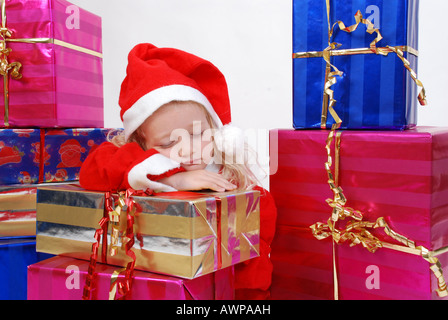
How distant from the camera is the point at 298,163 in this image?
44.0 inches

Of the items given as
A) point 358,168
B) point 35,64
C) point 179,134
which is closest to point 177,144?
point 179,134

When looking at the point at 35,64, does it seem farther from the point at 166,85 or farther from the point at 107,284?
the point at 107,284

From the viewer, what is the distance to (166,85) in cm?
110

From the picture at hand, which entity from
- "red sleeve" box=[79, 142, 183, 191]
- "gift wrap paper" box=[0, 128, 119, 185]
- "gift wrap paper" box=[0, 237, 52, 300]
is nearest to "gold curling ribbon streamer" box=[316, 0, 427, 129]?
"red sleeve" box=[79, 142, 183, 191]

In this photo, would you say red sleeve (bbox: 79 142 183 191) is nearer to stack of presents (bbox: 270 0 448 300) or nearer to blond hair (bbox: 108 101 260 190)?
blond hair (bbox: 108 101 260 190)

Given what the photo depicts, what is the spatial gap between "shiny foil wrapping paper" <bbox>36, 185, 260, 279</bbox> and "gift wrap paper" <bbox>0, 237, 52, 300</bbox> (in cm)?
22

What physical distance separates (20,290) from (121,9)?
1292 mm

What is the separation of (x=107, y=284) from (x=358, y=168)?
0.58m

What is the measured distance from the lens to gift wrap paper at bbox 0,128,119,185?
1281 millimetres

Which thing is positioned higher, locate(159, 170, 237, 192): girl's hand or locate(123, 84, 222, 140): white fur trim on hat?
locate(123, 84, 222, 140): white fur trim on hat

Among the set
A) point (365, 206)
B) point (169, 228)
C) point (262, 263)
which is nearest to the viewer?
point (169, 228)
